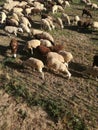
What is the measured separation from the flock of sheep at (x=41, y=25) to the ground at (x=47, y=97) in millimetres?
522

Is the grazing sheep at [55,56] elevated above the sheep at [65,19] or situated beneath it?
elevated above

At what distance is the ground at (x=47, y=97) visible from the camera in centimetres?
1160

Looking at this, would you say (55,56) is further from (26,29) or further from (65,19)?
(65,19)

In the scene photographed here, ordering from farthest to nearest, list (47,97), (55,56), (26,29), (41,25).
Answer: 1. (41,25)
2. (26,29)
3. (55,56)
4. (47,97)

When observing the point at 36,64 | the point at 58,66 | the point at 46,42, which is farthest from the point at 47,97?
the point at 46,42

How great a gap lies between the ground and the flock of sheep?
522mm

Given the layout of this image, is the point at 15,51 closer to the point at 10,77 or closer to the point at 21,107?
the point at 10,77

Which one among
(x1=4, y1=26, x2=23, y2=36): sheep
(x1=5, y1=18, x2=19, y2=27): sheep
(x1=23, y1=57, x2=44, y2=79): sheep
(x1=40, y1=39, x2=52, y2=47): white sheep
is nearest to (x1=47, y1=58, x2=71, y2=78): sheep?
(x1=23, y1=57, x2=44, y2=79): sheep

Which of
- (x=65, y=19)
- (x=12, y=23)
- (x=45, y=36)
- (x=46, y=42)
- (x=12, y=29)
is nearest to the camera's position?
(x=46, y=42)

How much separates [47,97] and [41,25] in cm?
928

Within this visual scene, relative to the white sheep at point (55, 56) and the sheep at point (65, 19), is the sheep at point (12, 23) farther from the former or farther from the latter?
the white sheep at point (55, 56)

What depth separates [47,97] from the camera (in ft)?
42.5

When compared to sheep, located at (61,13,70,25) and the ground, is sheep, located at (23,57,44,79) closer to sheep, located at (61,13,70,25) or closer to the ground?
the ground

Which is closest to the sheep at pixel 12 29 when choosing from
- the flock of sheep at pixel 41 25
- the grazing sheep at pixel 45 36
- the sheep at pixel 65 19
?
the flock of sheep at pixel 41 25
